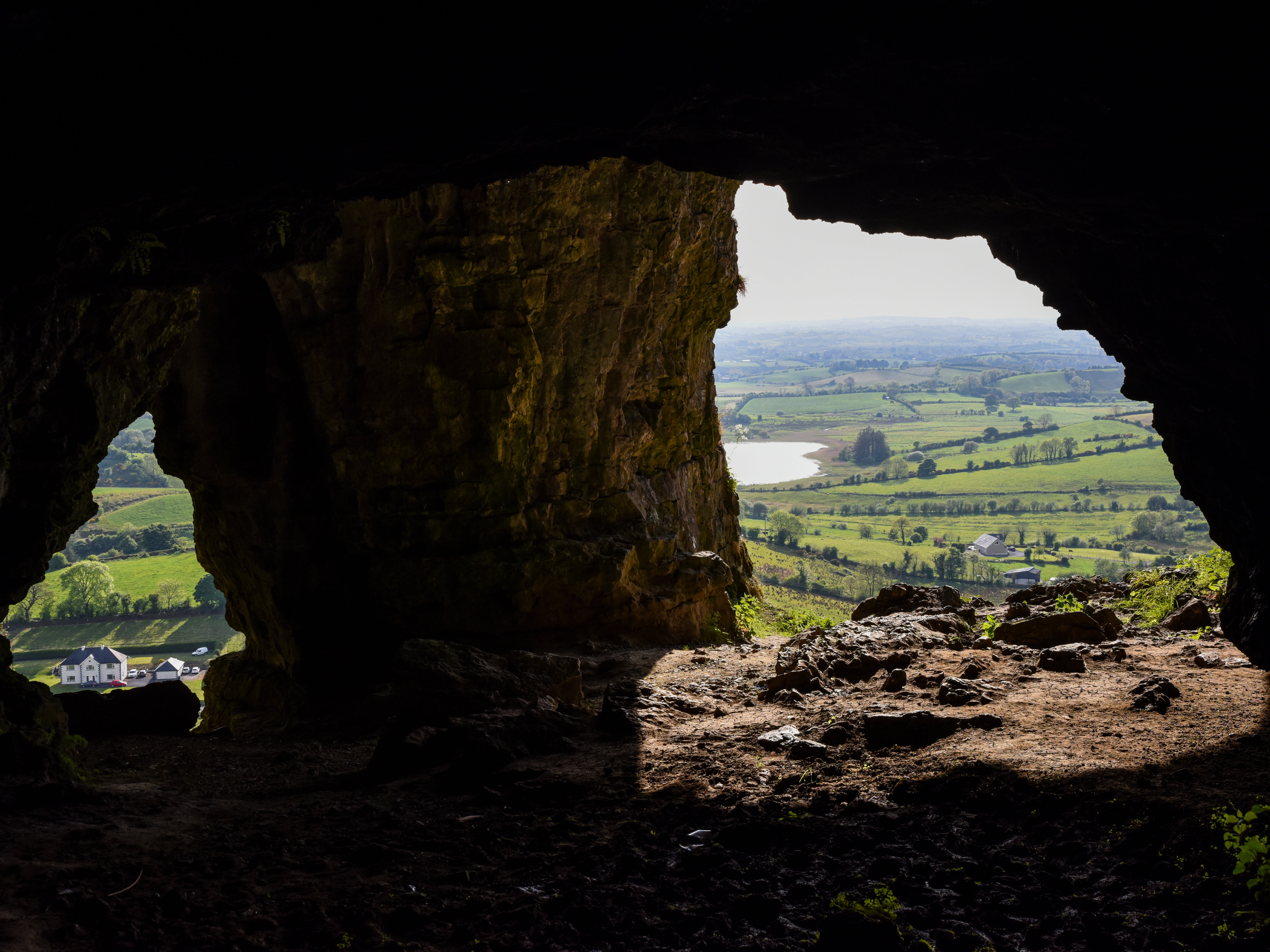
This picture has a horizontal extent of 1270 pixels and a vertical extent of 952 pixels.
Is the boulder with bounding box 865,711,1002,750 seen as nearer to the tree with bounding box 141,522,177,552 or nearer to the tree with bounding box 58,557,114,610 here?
the tree with bounding box 58,557,114,610

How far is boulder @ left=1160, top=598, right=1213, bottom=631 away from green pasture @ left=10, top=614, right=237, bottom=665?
6296cm

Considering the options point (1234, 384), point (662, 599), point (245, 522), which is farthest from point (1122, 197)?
point (245, 522)

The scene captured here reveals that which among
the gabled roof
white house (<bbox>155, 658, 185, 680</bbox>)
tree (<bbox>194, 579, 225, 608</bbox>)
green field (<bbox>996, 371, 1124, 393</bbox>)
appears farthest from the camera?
green field (<bbox>996, 371, 1124, 393</bbox>)

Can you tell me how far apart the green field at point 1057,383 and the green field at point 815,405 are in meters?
26.2

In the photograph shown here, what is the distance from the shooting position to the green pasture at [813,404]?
555 ft

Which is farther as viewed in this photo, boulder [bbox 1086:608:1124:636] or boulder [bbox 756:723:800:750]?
boulder [bbox 1086:608:1124:636]

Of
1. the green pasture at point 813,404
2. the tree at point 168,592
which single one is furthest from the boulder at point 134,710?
the green pasture at point 813,404

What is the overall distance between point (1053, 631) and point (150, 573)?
77460 mm

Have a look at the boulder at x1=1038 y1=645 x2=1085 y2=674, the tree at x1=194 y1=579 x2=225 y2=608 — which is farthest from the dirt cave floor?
the tree at x1=194 y1=579 x2=225 y2=608

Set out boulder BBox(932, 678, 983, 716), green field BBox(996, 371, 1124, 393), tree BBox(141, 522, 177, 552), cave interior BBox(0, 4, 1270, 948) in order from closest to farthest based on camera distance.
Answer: cave interior BBox(0, 4, 1270, 948)
boulder BBox(932, 678, 983, 716)
tree BBox(141, 522, 177, 552)
green field BBox(996, 371, 1124, 393)

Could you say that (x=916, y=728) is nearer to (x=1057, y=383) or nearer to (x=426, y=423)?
(x=426, y=423)

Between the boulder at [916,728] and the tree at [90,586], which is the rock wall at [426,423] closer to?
the boulder at [916,728]

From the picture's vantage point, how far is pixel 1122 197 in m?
5.28

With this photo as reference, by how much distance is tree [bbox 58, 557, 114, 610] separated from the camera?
62.6 m
